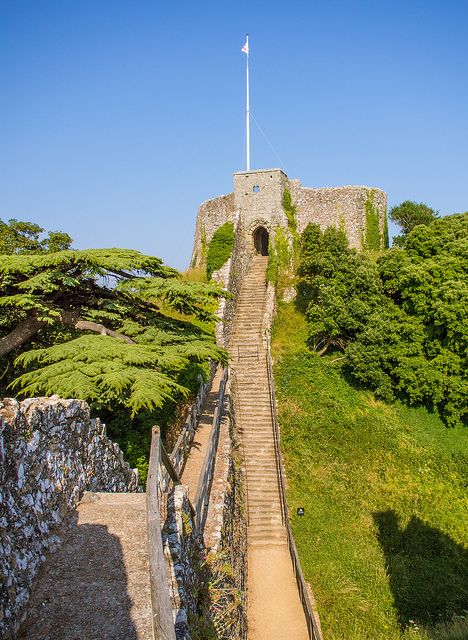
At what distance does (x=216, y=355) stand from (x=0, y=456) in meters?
9.32

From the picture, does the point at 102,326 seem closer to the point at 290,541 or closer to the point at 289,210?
the point at 290,541

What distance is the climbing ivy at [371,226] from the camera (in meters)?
29.1

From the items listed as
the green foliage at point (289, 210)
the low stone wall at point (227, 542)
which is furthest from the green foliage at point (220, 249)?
the low stone wall at point (227, 542)

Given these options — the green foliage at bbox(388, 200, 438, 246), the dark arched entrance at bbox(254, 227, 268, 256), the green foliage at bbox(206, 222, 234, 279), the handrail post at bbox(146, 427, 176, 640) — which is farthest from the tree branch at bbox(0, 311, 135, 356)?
the green foliage at bbox(388, 200, 438, 246)

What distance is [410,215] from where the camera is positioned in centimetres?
4128

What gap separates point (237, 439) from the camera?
18.2 metres

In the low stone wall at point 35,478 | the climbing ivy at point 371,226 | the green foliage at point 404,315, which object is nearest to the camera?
the low stone wall at point 35,478

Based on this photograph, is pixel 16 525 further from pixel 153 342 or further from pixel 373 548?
pixel 373 548

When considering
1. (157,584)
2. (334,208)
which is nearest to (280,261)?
(334,208)

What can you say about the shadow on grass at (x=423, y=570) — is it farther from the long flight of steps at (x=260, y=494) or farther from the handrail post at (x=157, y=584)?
the handrail post at (x=157, y=584)

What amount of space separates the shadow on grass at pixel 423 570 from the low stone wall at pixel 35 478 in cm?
1083

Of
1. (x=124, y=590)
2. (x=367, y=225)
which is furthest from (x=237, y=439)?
(x=367, y=225)

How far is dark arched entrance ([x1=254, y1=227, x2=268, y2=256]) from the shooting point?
1183 inches

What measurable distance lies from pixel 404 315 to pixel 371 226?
9.33 metres
